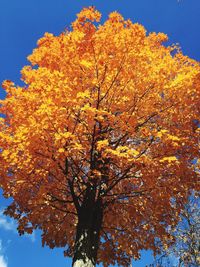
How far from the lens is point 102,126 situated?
830cm

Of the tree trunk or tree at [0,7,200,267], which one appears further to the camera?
the tree trunk

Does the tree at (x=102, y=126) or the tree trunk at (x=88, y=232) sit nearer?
the tree at (x=102, y=126)

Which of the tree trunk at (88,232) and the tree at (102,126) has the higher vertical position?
the tree at (102,126)

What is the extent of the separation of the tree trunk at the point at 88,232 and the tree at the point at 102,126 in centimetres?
3

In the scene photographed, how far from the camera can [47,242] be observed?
11273mm

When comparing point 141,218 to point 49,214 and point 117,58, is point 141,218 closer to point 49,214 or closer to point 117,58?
point 49,214

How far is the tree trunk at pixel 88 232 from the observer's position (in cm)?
797

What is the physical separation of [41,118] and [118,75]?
231cm

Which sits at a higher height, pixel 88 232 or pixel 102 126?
pixel 102 126

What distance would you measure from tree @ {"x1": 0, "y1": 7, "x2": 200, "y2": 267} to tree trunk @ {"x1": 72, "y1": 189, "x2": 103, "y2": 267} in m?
0.03

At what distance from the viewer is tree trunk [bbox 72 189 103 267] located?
7.97 m

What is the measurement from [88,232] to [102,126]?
3.07 metres

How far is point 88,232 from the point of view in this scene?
330 inches

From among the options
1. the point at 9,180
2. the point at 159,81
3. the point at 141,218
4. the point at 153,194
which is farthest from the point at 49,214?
the point at 159,81
